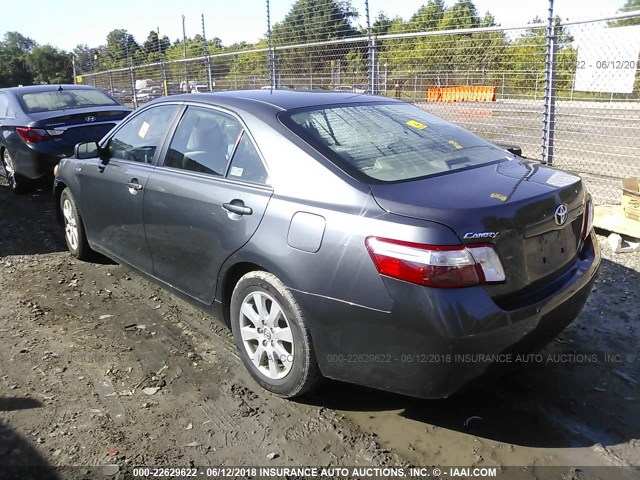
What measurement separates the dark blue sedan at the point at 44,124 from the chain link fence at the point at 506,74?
2.98m

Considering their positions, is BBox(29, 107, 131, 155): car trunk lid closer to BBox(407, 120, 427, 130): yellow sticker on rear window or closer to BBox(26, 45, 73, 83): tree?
BBox(407, 120, 427, 130): yellow sticker on rear window

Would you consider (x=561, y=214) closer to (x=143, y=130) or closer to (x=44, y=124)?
(x=143, y=130)

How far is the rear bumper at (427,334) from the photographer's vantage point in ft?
7.62

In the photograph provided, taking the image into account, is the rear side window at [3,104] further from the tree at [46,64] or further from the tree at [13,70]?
the tree at [46,64]

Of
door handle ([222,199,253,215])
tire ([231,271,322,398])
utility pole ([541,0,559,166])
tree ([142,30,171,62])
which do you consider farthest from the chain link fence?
tire ([231,271,322,398])

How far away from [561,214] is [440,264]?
2.82 ft

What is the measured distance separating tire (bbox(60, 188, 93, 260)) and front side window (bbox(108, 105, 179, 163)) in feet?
3.04

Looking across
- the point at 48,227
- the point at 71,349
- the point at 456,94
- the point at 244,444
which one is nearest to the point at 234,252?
the point at 244,444

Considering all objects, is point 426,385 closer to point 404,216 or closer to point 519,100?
point 404,216

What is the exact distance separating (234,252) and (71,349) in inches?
58.8

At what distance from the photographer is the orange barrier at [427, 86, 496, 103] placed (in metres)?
11.6

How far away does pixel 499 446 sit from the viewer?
263 centimetres

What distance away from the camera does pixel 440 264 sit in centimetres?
231

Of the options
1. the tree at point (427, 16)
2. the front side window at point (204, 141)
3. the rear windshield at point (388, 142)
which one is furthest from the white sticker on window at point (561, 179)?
the tree at point (427, 16)
